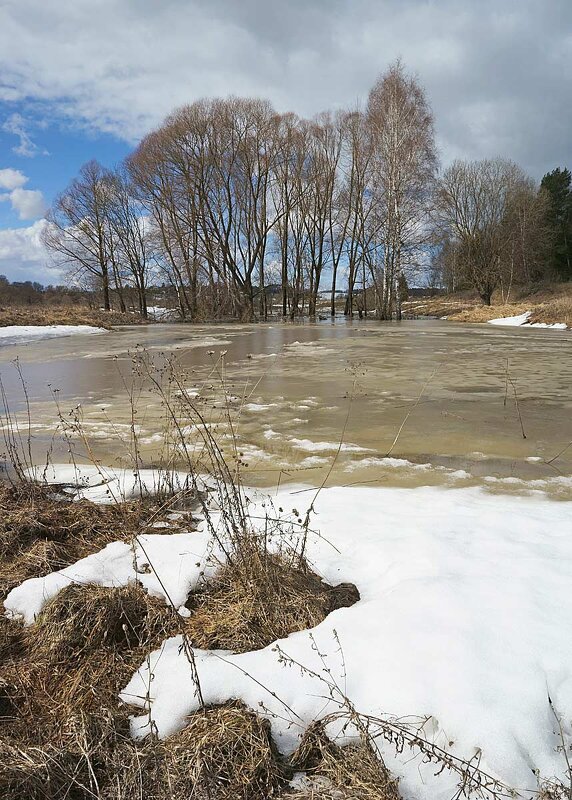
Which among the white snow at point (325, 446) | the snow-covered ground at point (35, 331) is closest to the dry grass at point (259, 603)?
the white snow at point (325, 446)

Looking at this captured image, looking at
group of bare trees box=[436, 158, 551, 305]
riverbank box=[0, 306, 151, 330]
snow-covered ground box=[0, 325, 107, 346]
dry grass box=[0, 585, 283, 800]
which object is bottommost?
dry grass box=[0, 585, 283, 800]

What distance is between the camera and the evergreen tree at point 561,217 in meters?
41.2

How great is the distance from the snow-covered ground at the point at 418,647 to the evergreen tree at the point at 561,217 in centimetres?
4633

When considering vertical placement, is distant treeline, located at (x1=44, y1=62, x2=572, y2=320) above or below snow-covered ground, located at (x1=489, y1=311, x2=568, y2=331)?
above

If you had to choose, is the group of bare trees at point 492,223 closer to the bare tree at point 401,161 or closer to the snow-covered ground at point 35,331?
the bare tree at point 401,161

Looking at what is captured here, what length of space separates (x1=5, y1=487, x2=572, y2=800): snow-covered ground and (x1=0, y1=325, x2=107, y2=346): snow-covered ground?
17809mm

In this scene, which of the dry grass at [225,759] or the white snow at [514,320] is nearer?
the dry grass at [225,759]

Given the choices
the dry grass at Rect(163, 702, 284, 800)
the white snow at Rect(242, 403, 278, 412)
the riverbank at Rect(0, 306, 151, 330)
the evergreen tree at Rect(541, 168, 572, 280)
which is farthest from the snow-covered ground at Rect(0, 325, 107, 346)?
the evergreen tree at Rect(541, 168, 572, 280)

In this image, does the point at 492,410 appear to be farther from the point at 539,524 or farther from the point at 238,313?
the point at 238,313

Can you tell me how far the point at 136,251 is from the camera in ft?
121

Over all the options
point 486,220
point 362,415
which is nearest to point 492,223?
point 486,220

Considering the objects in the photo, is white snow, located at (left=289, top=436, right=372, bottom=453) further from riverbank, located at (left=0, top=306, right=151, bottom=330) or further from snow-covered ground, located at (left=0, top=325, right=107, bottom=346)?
riverbank, located at (left=0, top=306, right=151, bottom=330)

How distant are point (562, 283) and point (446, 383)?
3815 centimetres

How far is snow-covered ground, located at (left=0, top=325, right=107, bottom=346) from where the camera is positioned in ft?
58.5
